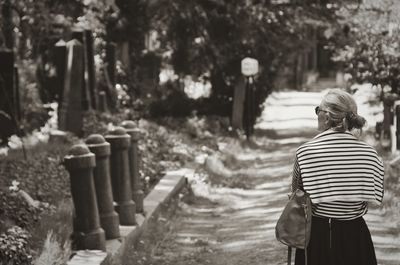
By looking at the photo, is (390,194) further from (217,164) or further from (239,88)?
(239,88)

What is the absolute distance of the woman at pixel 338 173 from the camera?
4539 mm

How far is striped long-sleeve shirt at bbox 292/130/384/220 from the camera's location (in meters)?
4.54

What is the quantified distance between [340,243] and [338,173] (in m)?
0.47

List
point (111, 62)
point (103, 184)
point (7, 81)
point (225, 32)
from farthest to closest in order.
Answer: point (111, 62) < point (225, 32) < point (7, 81) < point (103, 184)

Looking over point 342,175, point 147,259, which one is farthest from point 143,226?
point 342,175

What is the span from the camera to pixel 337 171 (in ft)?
14.9

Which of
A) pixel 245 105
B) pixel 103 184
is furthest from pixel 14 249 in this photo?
pixel 245 105

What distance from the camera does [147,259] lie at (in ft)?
26.3

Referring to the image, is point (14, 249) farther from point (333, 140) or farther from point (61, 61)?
point (61, 61)

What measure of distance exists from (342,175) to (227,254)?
3964 millimetres

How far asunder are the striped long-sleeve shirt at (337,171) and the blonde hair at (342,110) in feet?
0.24

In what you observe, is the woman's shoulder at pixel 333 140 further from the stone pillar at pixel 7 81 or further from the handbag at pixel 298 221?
the stone pillar at pixel 7 81

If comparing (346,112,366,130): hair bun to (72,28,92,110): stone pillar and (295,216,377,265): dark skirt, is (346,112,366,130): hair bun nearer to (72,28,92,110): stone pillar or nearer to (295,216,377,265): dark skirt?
(295,216,377,265): dark skirt

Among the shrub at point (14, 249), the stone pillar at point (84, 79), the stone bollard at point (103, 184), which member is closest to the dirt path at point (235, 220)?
the stone bollard at point (103, 184)
